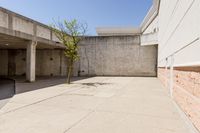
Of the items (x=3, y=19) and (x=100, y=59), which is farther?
(x=100, y=59)

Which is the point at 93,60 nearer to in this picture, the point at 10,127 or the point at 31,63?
the point at 31,63

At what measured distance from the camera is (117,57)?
17516mm

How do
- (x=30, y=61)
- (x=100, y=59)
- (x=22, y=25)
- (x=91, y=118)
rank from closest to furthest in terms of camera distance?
(x=91, y=118)
(x=22, y=25)
(x=30, y=61)
(x=100, y=59)

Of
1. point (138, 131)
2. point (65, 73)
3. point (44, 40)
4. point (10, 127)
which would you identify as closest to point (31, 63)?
point (44, 40)

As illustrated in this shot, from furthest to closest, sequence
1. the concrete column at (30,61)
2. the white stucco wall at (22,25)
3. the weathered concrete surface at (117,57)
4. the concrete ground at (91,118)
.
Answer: the weathered concrete surface at (117,57), the concrete column at (30,61), the white stucco wall at (22,25), the concrete ground at (91,118)

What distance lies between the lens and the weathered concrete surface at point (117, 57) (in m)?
16.8

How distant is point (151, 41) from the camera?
15.5 metres

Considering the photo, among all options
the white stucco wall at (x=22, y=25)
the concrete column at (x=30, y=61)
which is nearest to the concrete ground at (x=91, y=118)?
the white stucco wall at (x=22, y=25)

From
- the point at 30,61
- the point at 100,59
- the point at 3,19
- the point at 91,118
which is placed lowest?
the point at 91,118

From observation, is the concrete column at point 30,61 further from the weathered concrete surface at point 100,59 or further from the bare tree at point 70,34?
the weathered concrete surface at point 100,59

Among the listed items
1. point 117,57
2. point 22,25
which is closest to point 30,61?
point 22,25

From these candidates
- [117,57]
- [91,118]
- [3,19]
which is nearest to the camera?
[91,118]

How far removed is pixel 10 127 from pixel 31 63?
870cm

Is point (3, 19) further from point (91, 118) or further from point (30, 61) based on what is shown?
point (91, 118)
